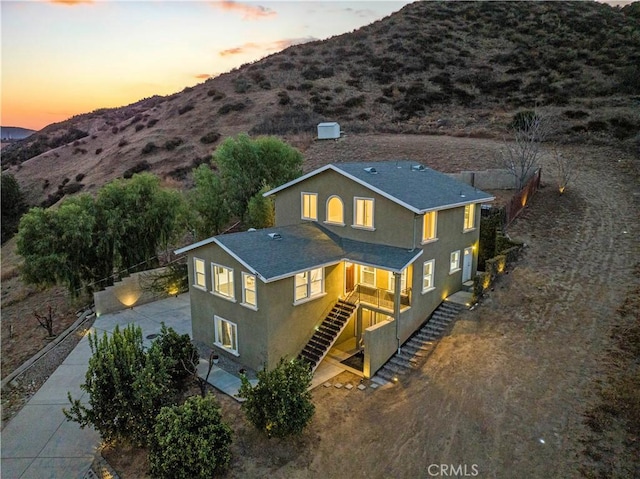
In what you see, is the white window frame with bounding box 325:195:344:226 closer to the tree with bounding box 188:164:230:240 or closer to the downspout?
the downspout

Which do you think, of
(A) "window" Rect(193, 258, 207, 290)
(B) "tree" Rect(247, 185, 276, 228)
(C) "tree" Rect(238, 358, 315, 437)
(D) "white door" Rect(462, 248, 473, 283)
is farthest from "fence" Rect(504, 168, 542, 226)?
(C) "tree" Rect(238, 358, 315, 437)

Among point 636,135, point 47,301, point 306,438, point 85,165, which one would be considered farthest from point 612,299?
point 85,165

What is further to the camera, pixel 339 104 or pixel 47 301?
pixel 339 104

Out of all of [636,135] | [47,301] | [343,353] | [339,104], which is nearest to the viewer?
[343,353]

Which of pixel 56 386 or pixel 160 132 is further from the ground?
pixel 160 132

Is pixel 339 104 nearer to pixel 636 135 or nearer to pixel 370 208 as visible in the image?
pixel 636 135

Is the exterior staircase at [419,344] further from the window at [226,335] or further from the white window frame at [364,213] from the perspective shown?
the window at [226,335]

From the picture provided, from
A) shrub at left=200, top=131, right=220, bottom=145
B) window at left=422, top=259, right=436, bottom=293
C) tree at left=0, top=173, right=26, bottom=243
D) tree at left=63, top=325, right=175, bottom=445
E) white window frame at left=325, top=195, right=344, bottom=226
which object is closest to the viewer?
tree at left=63, top=325, right=175, bottom=445
